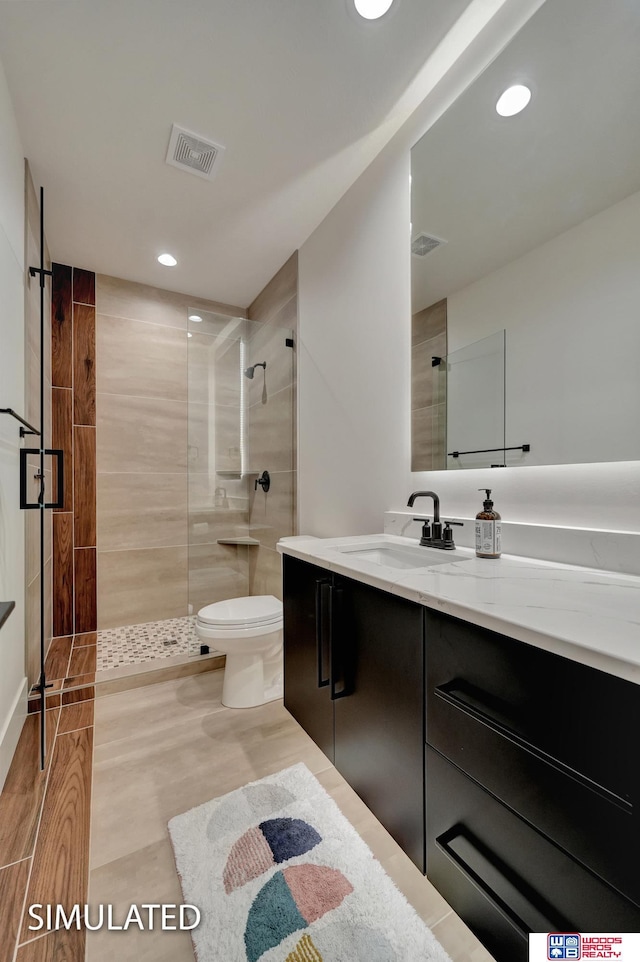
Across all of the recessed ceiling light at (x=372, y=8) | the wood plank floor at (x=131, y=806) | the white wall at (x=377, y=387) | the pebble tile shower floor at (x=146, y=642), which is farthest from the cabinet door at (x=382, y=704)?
the recessed ceiling light at (x=372, y=8)

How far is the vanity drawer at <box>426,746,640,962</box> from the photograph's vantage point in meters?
0.59

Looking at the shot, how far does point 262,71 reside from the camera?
1460mm

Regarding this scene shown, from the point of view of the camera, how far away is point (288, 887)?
41.6 inches

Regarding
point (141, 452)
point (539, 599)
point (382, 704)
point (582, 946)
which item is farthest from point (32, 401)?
point (582, 946)

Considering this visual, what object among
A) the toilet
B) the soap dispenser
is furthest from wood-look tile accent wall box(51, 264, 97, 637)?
the soap dispenser

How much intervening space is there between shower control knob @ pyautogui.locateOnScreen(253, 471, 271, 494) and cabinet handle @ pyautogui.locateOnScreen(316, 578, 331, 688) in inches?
Result: 58.8

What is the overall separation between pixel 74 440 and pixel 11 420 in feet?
4.39

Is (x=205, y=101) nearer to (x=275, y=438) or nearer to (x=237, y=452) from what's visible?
(x=275, y=438)

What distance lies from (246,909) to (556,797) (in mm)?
892

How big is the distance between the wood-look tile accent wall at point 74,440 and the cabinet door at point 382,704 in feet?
7.43

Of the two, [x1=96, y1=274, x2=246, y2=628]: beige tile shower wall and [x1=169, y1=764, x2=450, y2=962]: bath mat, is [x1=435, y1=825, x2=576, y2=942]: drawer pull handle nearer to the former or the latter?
[x1=169, y1=764, x2=450, y2=962]: bath mat

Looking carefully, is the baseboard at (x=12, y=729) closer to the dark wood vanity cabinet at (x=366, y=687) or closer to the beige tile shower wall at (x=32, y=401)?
the beige tile shower wall at (x=32, y=401)

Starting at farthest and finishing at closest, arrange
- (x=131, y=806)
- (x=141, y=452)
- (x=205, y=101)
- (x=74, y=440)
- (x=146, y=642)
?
1. (x=141, y=452)
2. (x=74, y=440)
3. (x=146, y=642)
4. (x=205, y=101)
5. (x=131, y=806)

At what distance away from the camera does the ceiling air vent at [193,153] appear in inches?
68.3
